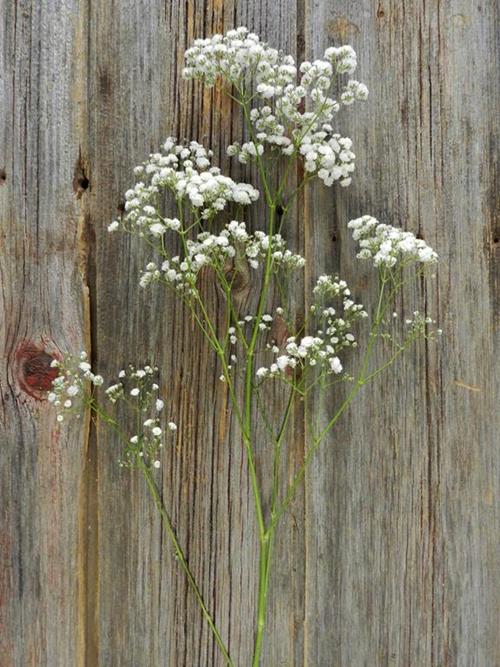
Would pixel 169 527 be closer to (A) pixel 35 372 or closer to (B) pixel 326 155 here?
(A) pixel 35 372

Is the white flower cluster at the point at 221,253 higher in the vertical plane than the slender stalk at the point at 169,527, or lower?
higher

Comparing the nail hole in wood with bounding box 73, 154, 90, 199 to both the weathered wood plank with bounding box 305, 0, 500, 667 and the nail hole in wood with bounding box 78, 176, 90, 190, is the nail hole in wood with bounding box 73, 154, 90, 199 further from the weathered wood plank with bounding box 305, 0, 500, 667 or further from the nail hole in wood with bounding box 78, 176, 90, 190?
the weathered wood plank with bounding box 305, 0, 500, 667

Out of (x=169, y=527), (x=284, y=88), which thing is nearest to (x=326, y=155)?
(x=284, y=88)

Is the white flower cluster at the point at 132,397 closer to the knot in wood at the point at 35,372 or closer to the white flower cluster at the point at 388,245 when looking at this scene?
the knot in wood at the point at 35,372

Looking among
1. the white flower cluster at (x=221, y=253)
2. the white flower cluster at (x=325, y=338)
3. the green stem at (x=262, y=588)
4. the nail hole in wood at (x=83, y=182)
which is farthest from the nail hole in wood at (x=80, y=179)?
the green stem at (x=262, y=588)

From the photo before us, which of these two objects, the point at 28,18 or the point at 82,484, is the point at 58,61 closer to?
the point at 28,18

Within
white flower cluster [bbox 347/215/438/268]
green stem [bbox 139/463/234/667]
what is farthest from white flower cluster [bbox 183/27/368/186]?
green stem [bbox 139/463/234/667]
